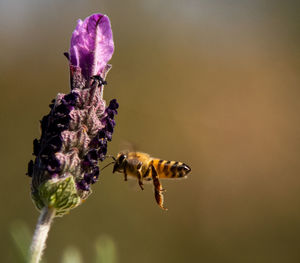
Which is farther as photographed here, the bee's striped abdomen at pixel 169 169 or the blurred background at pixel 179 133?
the blurred background at pixel 179 133

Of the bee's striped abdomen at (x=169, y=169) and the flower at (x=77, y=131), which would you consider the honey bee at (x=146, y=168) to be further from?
the flower at (x=77, y=131)

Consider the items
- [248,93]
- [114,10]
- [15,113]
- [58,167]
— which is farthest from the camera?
[114,10]

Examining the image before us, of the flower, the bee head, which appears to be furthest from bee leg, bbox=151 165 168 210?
the flower

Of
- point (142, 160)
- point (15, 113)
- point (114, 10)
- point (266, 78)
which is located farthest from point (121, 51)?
point (142, 160)

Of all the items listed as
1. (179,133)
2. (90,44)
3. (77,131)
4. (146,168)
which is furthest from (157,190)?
(179,133)

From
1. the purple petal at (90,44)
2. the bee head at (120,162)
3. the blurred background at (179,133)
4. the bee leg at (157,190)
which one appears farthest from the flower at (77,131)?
the blurred background at (179,133)

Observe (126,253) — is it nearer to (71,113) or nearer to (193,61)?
(193,61)

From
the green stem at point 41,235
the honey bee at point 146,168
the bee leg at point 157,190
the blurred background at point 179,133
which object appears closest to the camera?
the green stem at point 41,235
